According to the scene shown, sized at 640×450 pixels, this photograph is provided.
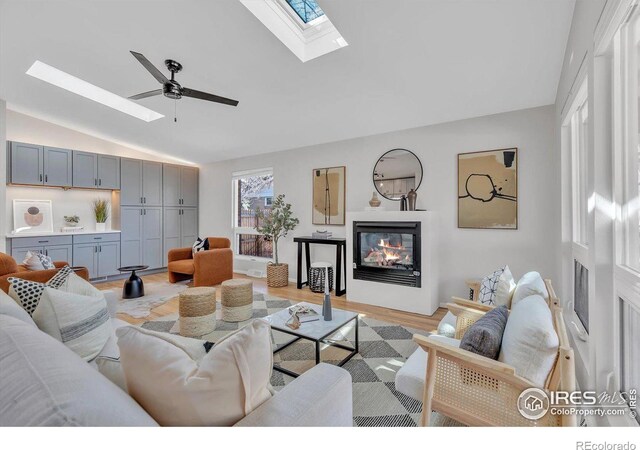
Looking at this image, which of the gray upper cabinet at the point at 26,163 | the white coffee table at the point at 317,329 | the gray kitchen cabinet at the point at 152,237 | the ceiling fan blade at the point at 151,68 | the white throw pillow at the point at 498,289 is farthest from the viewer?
the gray kitchen cabinet at the point at 152,237

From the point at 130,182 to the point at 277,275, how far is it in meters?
3.59

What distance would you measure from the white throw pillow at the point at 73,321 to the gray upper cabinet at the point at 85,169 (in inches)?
185

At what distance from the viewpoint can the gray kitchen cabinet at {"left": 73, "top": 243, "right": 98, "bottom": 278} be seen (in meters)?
5.02

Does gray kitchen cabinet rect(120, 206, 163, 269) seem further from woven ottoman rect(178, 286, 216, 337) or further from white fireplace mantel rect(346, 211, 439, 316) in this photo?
white fireplace mantel rect(346, 211, 439, 316)

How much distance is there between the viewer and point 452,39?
2312 millimetres

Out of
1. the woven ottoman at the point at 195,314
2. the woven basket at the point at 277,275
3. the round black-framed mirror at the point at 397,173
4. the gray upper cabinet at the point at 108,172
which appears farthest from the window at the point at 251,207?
the woven ottoman at the point at 195,314

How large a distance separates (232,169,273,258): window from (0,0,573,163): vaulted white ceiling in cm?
161

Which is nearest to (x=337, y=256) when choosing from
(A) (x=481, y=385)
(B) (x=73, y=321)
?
(A) (x=481, y=385)

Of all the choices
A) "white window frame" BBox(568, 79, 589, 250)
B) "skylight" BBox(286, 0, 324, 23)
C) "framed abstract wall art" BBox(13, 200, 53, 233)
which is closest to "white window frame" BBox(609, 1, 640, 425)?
"white window frame" BBox(568, 79, 589, 250)

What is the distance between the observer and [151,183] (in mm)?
6004

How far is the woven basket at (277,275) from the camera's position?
4848mm

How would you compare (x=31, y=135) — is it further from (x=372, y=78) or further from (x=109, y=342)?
(x=372, y=78)

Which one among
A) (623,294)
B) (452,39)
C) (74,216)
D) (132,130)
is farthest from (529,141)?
(74,216)

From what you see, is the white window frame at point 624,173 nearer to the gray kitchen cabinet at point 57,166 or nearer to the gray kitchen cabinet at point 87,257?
the gray kitchen cabinet at point 87,257
